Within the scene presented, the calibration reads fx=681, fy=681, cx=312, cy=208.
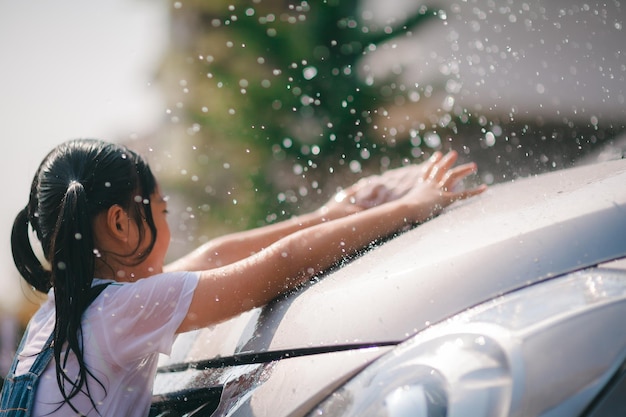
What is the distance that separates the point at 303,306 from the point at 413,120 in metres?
11.6

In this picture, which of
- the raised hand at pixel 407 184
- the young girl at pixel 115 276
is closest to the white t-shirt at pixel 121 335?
the young girl at pixel 115 276

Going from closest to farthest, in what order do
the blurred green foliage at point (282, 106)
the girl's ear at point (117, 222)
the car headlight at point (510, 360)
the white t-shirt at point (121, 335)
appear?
the car headlight at point (510, 360), the white t-shirt at point (121, 335), the girl's ear at point (117, 222), the blurred green foliage at point (282, 106)

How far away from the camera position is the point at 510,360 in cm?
110

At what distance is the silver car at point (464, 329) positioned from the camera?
3.55ft

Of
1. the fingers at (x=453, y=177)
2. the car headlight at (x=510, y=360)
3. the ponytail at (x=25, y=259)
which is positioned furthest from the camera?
the fingers at (x=453, y=177)

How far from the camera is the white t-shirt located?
171 cm

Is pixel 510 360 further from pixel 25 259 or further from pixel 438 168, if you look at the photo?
pixel 25 259

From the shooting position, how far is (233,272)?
1763 mm

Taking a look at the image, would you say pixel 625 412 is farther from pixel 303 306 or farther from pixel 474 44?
pixel 474 44

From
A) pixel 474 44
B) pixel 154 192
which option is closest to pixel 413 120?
pixel 474 44

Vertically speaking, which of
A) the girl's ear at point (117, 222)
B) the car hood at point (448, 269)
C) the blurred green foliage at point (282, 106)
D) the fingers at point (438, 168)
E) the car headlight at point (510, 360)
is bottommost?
the car headlight at point (510, 360)

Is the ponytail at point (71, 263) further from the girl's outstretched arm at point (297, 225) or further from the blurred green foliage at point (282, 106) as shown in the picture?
the blurred green foliage at point (282, 106)

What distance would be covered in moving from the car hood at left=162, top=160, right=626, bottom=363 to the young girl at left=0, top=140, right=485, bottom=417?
4.7 inches

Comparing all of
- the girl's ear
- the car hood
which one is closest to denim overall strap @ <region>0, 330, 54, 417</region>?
the girl's ear
